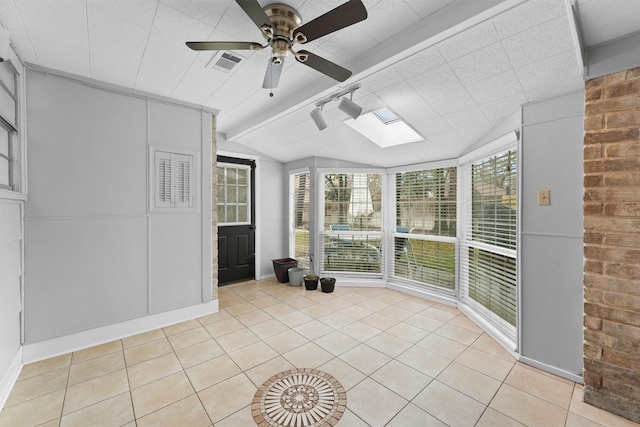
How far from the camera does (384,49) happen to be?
1.97m

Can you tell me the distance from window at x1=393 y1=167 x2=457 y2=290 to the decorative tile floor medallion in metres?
2.43

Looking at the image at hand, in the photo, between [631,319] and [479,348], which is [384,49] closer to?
[631,319]

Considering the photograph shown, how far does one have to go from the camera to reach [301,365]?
2260mm

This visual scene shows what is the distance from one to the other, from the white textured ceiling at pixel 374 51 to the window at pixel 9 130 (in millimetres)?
229

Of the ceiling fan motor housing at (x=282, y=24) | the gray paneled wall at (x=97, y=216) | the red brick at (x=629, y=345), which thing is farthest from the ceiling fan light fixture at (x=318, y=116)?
the red brick at (x=629, y=345)

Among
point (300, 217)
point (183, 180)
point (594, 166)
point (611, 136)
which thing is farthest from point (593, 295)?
point (300, 217)

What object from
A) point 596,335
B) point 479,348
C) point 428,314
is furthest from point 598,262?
point 428,314

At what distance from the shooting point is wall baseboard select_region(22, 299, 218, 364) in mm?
2350

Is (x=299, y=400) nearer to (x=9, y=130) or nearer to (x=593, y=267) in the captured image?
(x=593, y=267)

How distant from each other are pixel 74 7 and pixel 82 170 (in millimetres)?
1419

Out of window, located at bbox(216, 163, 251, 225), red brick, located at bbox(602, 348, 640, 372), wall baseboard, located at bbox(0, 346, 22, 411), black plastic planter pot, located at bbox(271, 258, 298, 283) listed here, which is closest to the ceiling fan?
red brick, located at bbox(602, 348, 640, 372)

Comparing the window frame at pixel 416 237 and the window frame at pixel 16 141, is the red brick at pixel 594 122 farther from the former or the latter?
the window frame at pixel 16 141

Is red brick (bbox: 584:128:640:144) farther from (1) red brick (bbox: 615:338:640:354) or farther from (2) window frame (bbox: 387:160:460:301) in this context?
(2) window frame (bbox: 387:160:460:301)

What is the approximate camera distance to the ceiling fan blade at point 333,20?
125 cm
